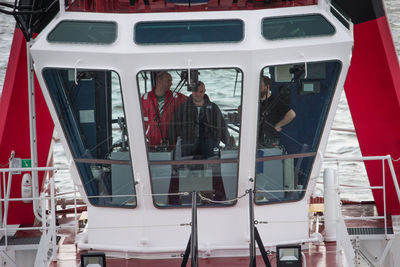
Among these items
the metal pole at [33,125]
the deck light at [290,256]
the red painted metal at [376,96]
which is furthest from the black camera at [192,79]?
the red painted metal at [376,96]

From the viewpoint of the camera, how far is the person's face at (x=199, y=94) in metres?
8.78

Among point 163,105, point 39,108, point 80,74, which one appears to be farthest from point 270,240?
point 39,108

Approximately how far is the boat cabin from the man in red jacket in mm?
10

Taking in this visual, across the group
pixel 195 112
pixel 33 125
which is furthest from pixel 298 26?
pixel 33 125

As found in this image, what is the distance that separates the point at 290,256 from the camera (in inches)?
322

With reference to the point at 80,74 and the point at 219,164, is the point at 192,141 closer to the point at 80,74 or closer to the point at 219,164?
the point at 219,164

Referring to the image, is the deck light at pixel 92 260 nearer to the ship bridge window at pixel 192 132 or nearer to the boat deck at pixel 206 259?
the boat deck at pixel 206 259

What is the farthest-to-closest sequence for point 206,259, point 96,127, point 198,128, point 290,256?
1. point 206,259
2. point 96,127
3. point 198,128
4. point 290,256

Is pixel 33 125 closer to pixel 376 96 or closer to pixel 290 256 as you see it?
pixel 290 256

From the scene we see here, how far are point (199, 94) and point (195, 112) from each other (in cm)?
20

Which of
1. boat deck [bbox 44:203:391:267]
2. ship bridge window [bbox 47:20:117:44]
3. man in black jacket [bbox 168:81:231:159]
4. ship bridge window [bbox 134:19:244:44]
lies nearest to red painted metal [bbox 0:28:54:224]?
boat deck [bbox 44:203:391:267]

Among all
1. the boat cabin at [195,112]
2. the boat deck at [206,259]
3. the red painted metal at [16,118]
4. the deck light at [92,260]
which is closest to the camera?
the deck light at [92,260]

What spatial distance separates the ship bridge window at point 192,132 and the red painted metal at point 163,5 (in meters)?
0.78

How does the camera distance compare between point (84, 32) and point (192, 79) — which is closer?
point (192, 79)
